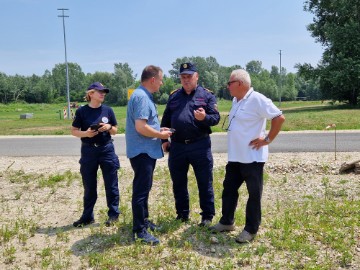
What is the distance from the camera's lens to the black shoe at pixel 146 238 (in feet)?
14.1

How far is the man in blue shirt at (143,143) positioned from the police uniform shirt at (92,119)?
2.38 ft

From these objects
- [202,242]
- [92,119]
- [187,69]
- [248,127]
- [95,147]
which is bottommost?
[202,242]

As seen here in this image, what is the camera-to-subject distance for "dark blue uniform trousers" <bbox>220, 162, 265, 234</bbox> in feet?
14.1

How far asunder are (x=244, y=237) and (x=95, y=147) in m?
2.19

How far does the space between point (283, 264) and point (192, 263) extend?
92 cm

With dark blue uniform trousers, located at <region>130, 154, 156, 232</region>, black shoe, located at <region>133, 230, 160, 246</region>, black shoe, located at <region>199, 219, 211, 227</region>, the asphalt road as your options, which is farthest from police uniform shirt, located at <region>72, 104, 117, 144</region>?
the asphalt road

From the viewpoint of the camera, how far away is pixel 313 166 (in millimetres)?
8375

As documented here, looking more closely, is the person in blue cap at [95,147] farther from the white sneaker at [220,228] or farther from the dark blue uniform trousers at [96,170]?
the white sneaker at [220,228]

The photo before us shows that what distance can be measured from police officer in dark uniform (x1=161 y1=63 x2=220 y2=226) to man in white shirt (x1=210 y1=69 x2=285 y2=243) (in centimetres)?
37

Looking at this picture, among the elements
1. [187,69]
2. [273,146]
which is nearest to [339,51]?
[273,146]

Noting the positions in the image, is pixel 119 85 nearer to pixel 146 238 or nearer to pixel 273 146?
pixel 273 146

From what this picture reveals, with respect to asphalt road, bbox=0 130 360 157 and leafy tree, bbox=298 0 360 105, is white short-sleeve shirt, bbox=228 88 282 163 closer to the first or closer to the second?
asphalt road, bbox=0 130 360 157

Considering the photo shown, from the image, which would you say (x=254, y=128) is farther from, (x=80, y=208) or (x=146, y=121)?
(x=80, y=208)

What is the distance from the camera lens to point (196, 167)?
4746mm
